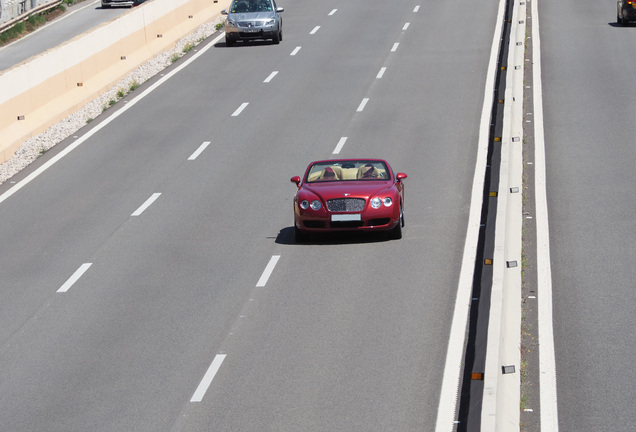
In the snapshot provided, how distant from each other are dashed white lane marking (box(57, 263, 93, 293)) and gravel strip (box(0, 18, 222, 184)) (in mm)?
6855

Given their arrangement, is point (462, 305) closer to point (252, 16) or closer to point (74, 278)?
point (74, 278)

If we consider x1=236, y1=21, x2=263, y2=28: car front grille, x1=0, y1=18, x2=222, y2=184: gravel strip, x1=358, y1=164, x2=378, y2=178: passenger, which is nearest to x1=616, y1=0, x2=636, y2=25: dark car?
x1=236, y1=21, x2=263, y2=28: car front grille

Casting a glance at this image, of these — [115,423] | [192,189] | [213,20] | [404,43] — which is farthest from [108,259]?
[213,20]

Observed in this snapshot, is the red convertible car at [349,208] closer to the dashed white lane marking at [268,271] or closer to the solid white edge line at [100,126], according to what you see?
the dashed white lane marking at [268,271]

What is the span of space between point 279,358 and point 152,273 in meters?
4.36

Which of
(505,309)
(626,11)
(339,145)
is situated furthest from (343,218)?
(626,11)

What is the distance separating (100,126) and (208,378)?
16.6 metres

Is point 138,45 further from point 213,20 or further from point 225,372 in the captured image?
point 225,372

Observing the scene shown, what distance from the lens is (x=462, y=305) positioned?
1381 centimetres

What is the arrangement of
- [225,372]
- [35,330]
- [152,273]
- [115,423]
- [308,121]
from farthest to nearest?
[308,121], [152,273], [35,330], [225,372], [115,423]

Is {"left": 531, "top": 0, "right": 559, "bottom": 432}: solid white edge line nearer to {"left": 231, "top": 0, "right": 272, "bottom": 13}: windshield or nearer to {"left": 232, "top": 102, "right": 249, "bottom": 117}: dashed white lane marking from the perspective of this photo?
{"left": 232, "top": 102, "right": 249, "bottom": 117}: dashed white lane marking

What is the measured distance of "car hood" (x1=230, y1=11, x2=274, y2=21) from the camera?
3703 cm

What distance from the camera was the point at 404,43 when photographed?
36156 mm

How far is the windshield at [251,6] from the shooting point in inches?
1496
